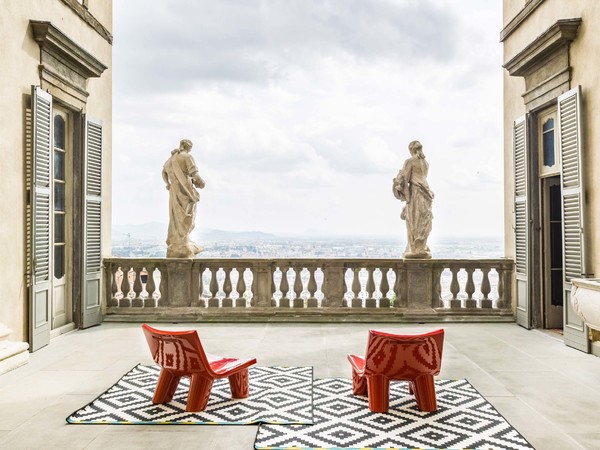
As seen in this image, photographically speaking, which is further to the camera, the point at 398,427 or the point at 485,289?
the point at 485,289

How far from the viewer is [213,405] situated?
3.63 m

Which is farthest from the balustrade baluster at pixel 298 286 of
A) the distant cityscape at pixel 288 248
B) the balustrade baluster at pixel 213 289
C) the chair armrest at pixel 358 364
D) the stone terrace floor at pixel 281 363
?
the chair armrest at pixel 358 364

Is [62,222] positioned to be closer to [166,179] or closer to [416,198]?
[166,179]

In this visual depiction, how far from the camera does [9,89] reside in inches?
203

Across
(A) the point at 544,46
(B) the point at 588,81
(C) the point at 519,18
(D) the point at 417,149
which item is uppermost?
(C) the point at 519,18

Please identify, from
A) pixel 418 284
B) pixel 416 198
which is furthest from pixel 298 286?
pixel 416 198

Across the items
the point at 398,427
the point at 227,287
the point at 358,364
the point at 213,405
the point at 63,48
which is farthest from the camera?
the point at 227,287

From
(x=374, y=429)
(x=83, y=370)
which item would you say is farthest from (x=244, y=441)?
(x=83, y=370)

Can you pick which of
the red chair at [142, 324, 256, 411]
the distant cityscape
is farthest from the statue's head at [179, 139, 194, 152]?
the red chair at [142, 324, 256, 411]

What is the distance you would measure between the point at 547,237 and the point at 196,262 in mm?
4686

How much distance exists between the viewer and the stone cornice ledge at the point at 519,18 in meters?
6.52

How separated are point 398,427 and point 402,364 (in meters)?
0.39

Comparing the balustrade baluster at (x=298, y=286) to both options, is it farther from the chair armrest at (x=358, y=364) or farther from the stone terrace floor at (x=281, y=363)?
the chair armrest at (x=358, y=364)

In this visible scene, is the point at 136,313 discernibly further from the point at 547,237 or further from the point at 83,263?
the point at 547,237
